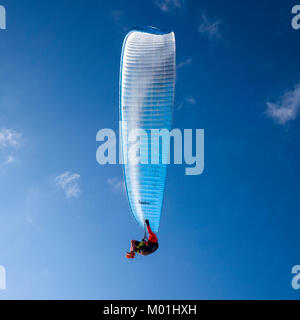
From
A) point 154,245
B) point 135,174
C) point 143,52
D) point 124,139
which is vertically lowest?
point 154,245

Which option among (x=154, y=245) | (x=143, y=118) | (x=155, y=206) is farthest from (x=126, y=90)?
(x=154, y=245)
